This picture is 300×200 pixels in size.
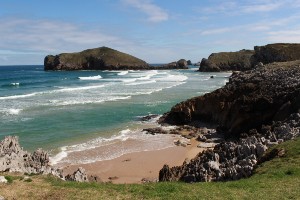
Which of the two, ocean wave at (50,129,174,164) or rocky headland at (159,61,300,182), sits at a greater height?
rocky headland at (159,61,300,182)

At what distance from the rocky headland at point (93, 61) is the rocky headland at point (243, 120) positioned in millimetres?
142473

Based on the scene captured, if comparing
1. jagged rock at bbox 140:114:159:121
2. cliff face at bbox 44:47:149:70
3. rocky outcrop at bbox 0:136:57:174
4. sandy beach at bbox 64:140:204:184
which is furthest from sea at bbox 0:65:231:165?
cliff face at bbox 44:47:149:70

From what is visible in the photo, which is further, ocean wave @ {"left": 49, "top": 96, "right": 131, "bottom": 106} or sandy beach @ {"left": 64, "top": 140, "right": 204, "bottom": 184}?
ocean wave @ {"left": 49, "top": 96, "right": 131, "bottom": 106}

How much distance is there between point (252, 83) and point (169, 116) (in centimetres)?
938

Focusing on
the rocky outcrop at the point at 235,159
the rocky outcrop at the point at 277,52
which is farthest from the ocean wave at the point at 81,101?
the rocky outcrop at the point at 277,52

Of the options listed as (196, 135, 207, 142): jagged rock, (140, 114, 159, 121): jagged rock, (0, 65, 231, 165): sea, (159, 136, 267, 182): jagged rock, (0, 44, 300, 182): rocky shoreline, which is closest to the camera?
(159, 136, 267, 182): jagged rock

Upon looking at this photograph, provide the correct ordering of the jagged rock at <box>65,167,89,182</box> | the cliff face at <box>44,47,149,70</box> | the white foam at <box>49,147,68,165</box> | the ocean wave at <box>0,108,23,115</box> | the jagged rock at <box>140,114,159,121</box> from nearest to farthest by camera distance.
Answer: the jagged rock at <box>65,167,89,182</box>
the white foam at <box>49,147,68,165</box>
the jagged rock at <box>140,114,159,121</box>
the ocean wave at <box>0,108,23,115</box>
the cliff face at <box>44,47,149,70</box>

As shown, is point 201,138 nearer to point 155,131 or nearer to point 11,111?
point 155,131

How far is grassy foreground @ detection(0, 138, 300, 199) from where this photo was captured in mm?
15367

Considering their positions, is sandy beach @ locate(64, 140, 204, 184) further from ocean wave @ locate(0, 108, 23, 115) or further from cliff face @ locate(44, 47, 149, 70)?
cliff face @ locate(44, 47, 149, 70)

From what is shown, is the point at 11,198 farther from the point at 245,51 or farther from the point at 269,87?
the point at 245,51

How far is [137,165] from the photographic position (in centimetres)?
2814

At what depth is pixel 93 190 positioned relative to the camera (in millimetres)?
16672

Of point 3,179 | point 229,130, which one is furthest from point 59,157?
point 229,130
